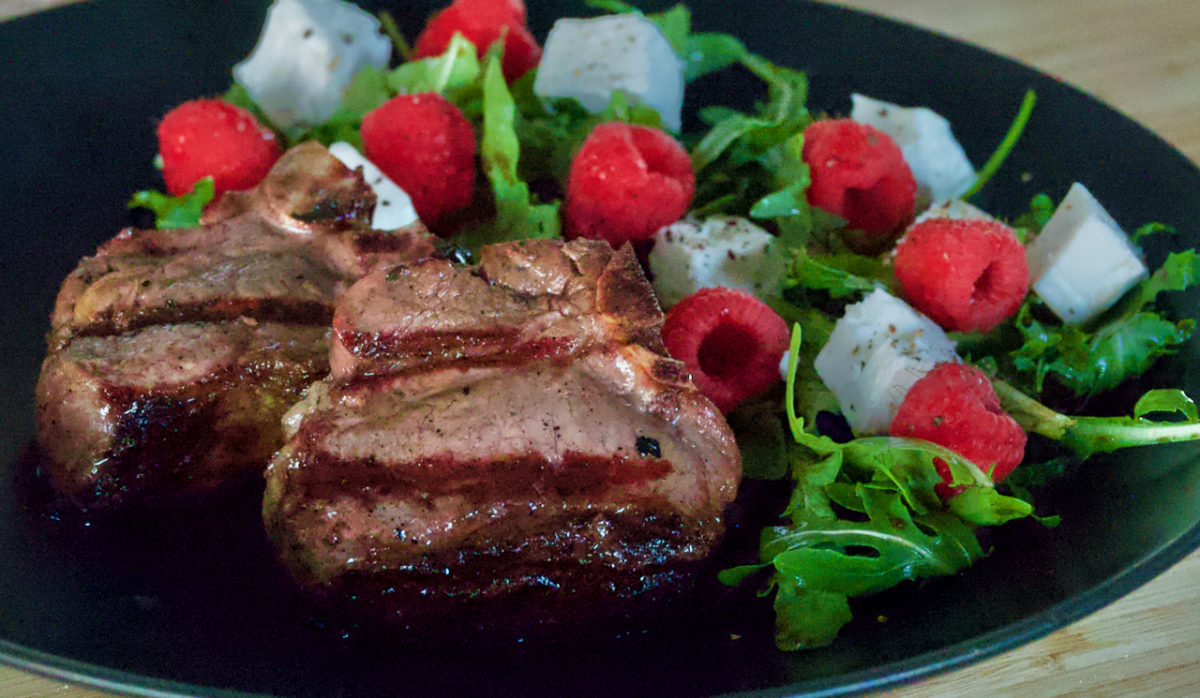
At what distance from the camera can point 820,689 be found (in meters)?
1.41

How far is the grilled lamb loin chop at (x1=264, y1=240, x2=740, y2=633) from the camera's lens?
5.59 feet

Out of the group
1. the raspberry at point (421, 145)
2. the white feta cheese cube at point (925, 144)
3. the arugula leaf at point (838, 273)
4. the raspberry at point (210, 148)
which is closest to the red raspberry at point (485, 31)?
the raspberry at point (421, 145)

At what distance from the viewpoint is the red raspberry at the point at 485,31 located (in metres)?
3.14

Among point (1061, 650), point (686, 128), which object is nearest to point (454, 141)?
point (686, 128)

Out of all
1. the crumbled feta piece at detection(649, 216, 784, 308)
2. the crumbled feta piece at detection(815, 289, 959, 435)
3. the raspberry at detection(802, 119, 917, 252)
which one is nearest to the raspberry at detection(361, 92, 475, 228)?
the crumbled feta piece at detection(649, 216, 784, 308)

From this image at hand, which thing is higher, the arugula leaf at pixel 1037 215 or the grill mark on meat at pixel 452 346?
the grill mark on meat at pixel 452 346

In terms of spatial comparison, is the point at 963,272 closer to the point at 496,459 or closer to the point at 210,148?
the point at 496,459

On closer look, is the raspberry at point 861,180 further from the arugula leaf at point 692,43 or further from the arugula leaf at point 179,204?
the arugula leaf at point 179,204

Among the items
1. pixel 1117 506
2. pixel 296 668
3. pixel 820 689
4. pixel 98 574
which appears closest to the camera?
pixel 820 689

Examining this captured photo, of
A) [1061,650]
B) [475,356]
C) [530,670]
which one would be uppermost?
[475,356]

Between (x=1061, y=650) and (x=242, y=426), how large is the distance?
1.71 m

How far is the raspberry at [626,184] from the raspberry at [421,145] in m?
0.35

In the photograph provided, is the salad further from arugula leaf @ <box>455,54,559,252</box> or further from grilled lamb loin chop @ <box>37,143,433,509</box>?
grilled lamb loin chop @ <box>37,143,433,509</box>

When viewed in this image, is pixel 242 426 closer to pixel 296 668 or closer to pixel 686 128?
pixel 296 668
